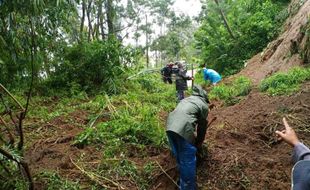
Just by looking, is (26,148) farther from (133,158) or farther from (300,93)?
(300,93)

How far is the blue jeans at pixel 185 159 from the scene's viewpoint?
4379 millimetres

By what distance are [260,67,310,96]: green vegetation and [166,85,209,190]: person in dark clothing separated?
388cm

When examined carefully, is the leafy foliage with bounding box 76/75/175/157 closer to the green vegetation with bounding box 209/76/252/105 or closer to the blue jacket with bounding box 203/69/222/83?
the green vegetation with bounding box 209/76/252/105

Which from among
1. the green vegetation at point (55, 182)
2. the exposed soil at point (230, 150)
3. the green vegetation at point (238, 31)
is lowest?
the green vegetation at point (55, 182)

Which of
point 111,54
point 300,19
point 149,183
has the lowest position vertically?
point 149,183

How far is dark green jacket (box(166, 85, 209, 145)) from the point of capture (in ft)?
14.1

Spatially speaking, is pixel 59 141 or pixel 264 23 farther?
pixel 264 23

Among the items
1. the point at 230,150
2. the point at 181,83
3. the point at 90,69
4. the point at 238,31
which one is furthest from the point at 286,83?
the point at 238,31

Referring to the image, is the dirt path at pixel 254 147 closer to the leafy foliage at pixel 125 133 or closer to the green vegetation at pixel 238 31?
the leafy foliage at pixel 125 133

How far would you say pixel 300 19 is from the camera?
39.7 ft

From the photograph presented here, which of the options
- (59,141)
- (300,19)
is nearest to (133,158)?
(59,141)

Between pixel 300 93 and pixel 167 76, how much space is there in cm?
494

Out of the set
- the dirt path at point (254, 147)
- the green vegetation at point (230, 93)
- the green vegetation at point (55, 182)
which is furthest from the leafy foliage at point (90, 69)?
the green vegetation at point (55, 182)

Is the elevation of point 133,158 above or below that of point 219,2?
below
